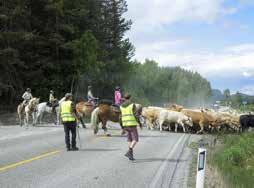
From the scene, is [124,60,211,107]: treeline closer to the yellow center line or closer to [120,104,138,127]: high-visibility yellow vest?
the yellow center line

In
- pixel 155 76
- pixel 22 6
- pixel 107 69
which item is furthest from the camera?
pixel 155 76

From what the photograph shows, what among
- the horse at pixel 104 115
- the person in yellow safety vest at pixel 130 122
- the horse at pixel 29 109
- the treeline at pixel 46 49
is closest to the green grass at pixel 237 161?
the person in yellow safety vest at pixel 130 122

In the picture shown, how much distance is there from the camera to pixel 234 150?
62.0ft

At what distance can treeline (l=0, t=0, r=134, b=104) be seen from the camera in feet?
133

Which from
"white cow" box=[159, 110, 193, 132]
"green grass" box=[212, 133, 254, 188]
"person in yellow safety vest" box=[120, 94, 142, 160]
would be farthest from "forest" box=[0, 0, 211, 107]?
"person in yellow safety vest" box=[120, 94, 142, 160]

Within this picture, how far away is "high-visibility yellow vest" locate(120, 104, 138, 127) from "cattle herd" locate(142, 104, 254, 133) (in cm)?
1425

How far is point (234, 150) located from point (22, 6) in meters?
29.3

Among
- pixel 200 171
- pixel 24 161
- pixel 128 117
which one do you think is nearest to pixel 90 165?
pixel 24 161

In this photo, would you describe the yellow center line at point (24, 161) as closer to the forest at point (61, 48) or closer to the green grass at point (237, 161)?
the green grass at point (237, 161)

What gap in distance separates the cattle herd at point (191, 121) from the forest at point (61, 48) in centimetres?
1353

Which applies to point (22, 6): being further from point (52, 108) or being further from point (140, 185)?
point (140, 185)

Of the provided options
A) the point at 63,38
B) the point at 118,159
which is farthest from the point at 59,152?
the point at 63,38

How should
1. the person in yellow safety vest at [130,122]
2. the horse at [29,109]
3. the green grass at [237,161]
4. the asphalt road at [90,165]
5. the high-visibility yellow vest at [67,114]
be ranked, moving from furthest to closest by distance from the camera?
the horse at [29,109], the high-visibility yellow vest at [67,114], the person in yellow safety vest at [130,122], the green grass at [237,161], the asphalt road at [90,165]

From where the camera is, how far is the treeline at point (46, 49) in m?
40.6
